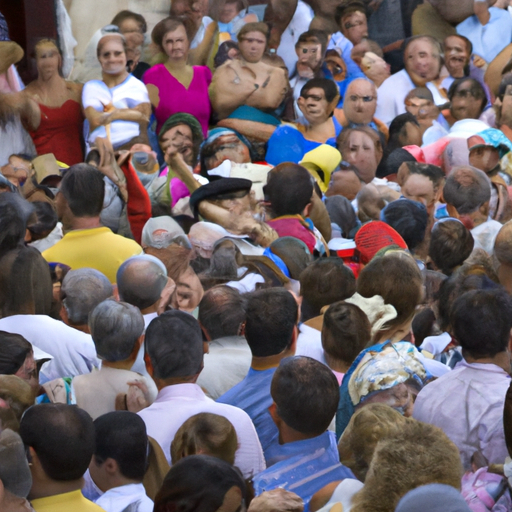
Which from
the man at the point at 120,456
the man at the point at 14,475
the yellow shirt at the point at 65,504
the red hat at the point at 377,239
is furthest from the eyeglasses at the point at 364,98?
the man at the point at 14,475

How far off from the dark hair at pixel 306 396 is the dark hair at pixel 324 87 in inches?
186

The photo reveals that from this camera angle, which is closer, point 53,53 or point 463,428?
point 463,428

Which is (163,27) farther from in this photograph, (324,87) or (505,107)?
(505,107)

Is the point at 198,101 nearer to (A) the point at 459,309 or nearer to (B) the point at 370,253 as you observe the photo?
(B) the point at 370,253

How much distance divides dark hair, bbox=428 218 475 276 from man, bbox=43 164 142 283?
143 centimetres

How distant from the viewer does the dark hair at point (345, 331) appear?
363cm

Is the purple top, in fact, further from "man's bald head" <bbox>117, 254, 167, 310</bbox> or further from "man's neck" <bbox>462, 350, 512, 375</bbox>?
"man's neck" <bbox>462, 350, 512, 375</bbox>

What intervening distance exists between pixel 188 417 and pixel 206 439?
6.6 inches

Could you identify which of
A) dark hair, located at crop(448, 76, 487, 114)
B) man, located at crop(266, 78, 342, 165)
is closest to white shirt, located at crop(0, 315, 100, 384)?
man, located at crop(266, 78, 342, 165)

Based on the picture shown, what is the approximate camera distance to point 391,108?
838 centimetres

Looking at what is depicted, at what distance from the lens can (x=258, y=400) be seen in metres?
3.36

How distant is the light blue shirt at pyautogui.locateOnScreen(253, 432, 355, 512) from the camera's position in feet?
9.43

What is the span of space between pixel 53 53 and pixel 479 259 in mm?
3452

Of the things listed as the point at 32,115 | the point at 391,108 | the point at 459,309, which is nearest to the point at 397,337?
the point at 459,309
